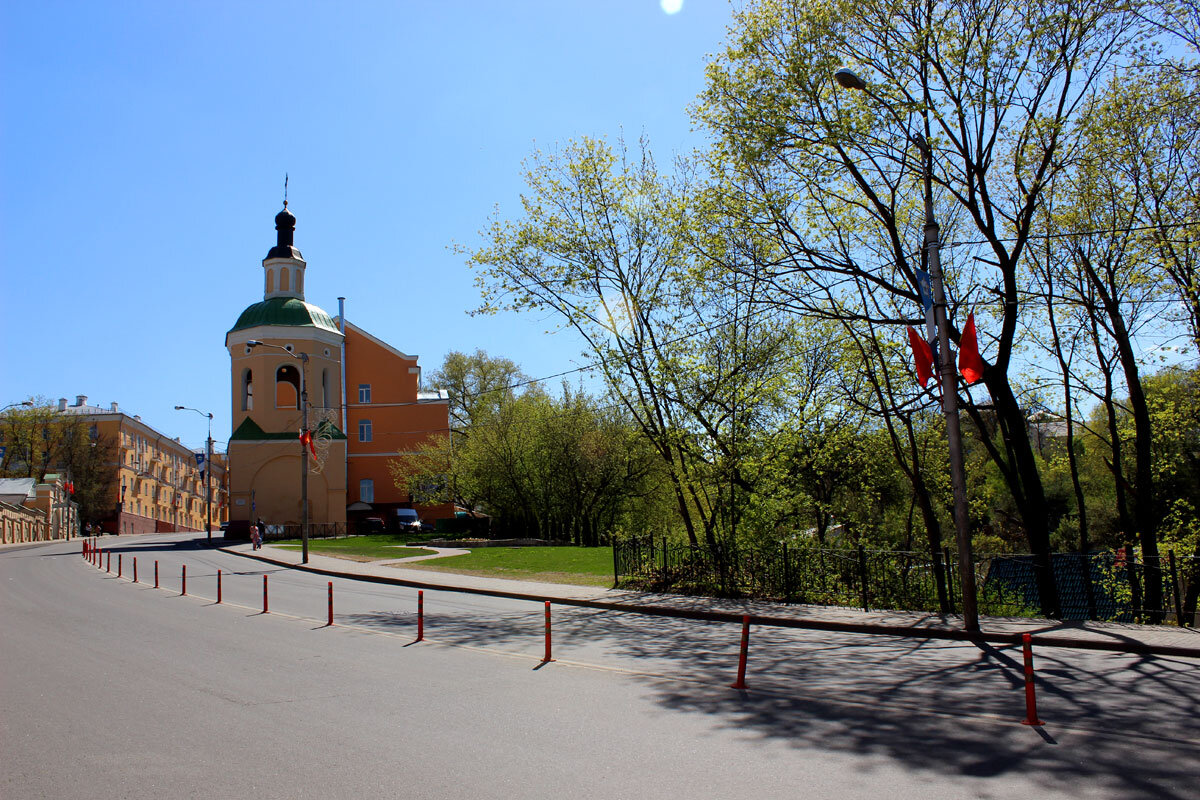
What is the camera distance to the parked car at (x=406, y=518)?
5756 cm

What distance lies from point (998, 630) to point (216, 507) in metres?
133

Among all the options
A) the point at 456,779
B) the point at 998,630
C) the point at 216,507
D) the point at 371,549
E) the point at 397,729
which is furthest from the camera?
the point at 216,507

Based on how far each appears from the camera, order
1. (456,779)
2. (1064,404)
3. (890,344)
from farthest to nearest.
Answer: (1064,404), (890,344), (456,779)

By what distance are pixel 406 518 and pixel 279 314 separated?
1615 centimetres

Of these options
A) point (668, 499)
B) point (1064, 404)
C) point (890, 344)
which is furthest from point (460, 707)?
point (668, 499)

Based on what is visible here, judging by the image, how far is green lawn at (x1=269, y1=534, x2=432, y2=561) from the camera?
35091 millimetres

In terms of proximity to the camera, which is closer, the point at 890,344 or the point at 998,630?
the point at 998,630

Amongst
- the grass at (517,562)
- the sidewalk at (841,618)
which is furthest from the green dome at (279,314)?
the sidewalk at (841,618)

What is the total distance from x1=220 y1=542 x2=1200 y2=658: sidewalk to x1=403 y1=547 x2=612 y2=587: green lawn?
1.24m

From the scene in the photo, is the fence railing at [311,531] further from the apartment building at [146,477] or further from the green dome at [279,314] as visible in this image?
the apartment building at [146,477]

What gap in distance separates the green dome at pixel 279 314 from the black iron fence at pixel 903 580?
40.9 metres

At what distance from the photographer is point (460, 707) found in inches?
329

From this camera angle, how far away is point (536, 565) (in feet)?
95.8

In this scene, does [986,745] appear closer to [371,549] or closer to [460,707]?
[460,707]
